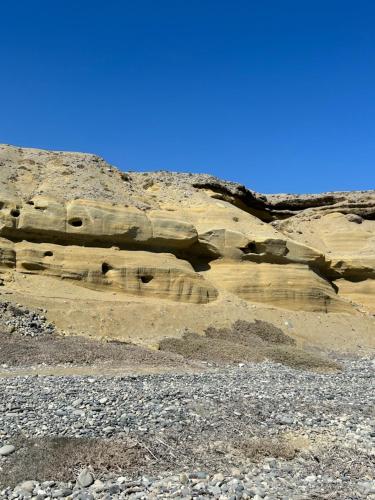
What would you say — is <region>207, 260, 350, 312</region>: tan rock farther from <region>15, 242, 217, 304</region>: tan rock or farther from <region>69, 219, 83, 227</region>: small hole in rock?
<region>69, 219, 83, 227</region>: small hole in rock

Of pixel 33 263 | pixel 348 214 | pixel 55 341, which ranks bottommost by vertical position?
pixel 55 341

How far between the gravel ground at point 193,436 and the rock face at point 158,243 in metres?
15.1

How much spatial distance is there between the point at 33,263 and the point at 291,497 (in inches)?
896

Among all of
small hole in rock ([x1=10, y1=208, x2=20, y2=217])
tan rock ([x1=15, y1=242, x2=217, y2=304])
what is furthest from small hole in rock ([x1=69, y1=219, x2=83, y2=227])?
small hole in rock ([x1=10, y1=208, x2=20, y2=217])

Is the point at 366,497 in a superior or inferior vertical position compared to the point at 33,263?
inferior

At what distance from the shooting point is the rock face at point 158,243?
1130 inches

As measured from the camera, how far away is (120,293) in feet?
94.7

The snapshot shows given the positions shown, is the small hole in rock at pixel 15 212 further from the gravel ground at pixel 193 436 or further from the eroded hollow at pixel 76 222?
the gravel ground at pixel 193 436

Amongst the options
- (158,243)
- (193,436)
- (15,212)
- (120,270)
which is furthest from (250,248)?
(193,436)

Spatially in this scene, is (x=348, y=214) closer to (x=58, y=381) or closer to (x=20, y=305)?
(x=20, y=305)

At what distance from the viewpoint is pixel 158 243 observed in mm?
32000

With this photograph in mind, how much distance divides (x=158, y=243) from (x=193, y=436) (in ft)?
74.9

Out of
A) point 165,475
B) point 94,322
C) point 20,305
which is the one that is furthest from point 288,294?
point 165,475

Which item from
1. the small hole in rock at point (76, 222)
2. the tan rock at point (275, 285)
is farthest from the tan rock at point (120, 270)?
the tan rock at point (275, 285)
